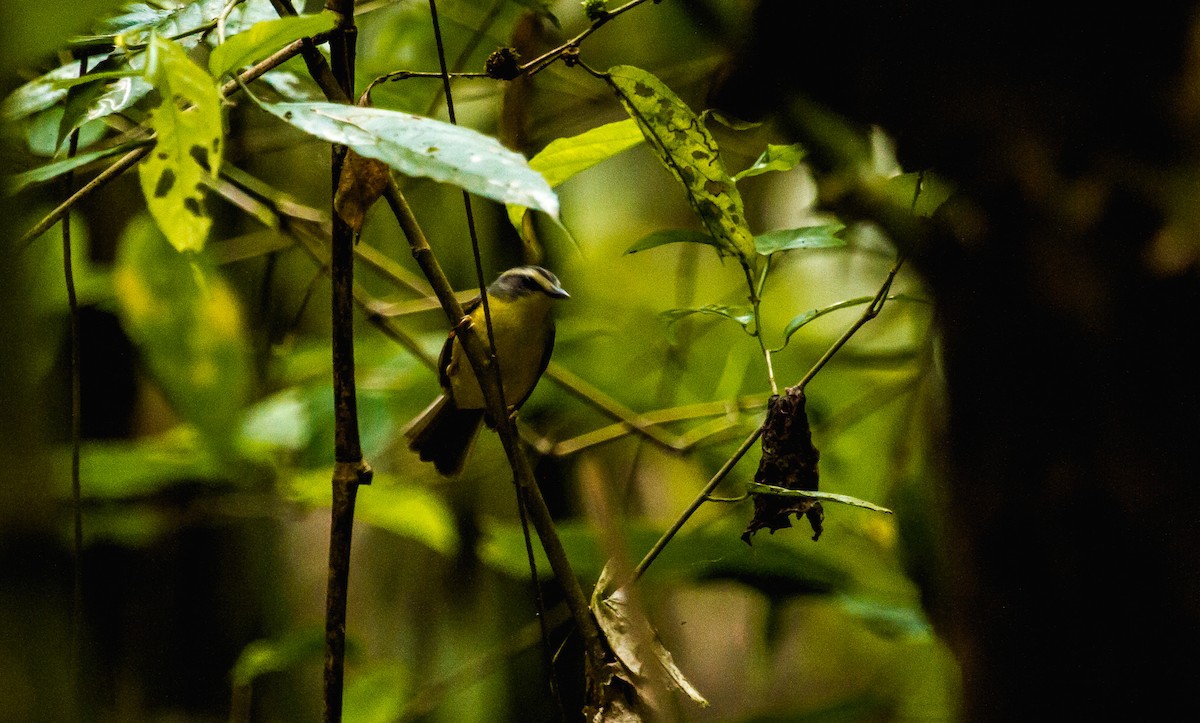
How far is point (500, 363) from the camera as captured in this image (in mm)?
1868

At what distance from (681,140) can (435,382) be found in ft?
4.28

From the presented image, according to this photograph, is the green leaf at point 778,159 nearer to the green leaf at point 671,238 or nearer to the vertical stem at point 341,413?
the green leaf at point 671,238

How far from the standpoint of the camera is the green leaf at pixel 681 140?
1006 mm

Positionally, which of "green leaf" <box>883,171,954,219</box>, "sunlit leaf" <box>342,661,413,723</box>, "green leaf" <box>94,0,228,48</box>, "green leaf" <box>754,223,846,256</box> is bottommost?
"sunlit leaf" <box>342,661,413,723</box>

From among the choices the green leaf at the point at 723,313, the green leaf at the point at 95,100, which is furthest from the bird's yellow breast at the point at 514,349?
the green leaf at the point at 95,100

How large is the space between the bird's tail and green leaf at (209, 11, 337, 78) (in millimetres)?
1509

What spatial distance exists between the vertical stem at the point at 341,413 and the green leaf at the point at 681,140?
10.7 inches

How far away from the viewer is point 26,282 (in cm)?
57

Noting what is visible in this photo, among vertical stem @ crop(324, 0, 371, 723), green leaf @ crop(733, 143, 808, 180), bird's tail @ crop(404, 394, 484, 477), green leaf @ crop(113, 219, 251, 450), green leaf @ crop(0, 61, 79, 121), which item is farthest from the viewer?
bird's tail @ crop(404, 394, 484, 477)

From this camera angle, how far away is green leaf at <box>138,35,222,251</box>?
0.67m

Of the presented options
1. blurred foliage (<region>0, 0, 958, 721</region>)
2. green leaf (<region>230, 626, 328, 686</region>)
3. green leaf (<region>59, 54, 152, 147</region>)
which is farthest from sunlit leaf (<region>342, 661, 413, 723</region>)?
green leaf (<region>59, 54, 152, 147</region>)

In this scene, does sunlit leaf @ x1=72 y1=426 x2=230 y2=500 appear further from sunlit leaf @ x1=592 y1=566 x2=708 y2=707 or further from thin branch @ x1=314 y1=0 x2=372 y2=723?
sunlit leaf @ x1=592 y1=566 x2=708 y2=707

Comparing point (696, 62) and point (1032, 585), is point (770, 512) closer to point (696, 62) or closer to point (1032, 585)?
point (1032, 585)

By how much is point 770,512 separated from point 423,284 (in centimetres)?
170
